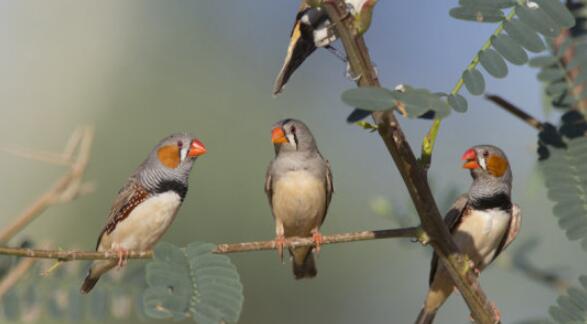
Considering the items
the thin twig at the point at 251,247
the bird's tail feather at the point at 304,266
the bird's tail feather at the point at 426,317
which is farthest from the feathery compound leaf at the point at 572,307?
the bird's tail feather at the point at 304,266

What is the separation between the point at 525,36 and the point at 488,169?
140 centimetres

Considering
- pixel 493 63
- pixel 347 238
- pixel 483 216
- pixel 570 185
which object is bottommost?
pixel 347 238

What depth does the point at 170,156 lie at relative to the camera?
327 cm

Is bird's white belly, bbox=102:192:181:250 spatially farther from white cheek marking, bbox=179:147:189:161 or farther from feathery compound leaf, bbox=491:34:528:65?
feathery compound leaf, bbox=491:34:528:65

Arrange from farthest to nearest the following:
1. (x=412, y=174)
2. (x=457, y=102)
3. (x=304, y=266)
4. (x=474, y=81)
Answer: (x=304, y=266) < (x=474, y=81) < (x=457, y=102) < (x=412, y=174)

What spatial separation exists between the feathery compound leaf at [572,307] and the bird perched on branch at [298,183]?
1516 mm

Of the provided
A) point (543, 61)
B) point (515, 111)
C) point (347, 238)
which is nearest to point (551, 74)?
point (543, 61)

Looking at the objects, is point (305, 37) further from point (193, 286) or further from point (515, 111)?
point (193, 286)

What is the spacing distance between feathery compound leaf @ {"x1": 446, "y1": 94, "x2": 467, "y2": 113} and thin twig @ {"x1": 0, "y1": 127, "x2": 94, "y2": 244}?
3.68 feet

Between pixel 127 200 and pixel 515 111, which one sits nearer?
pixel 515 111

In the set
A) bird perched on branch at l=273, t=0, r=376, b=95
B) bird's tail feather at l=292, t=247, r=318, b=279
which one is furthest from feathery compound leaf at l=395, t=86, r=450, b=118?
bird's tail feather at l=292, t=247, r=318, b=279

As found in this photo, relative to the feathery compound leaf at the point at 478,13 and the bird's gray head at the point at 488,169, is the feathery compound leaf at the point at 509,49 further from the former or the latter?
the bird's gray head at the point at 488,169

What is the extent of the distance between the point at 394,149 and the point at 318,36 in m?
1.72

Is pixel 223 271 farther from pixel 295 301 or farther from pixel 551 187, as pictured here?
pixel 295 301
